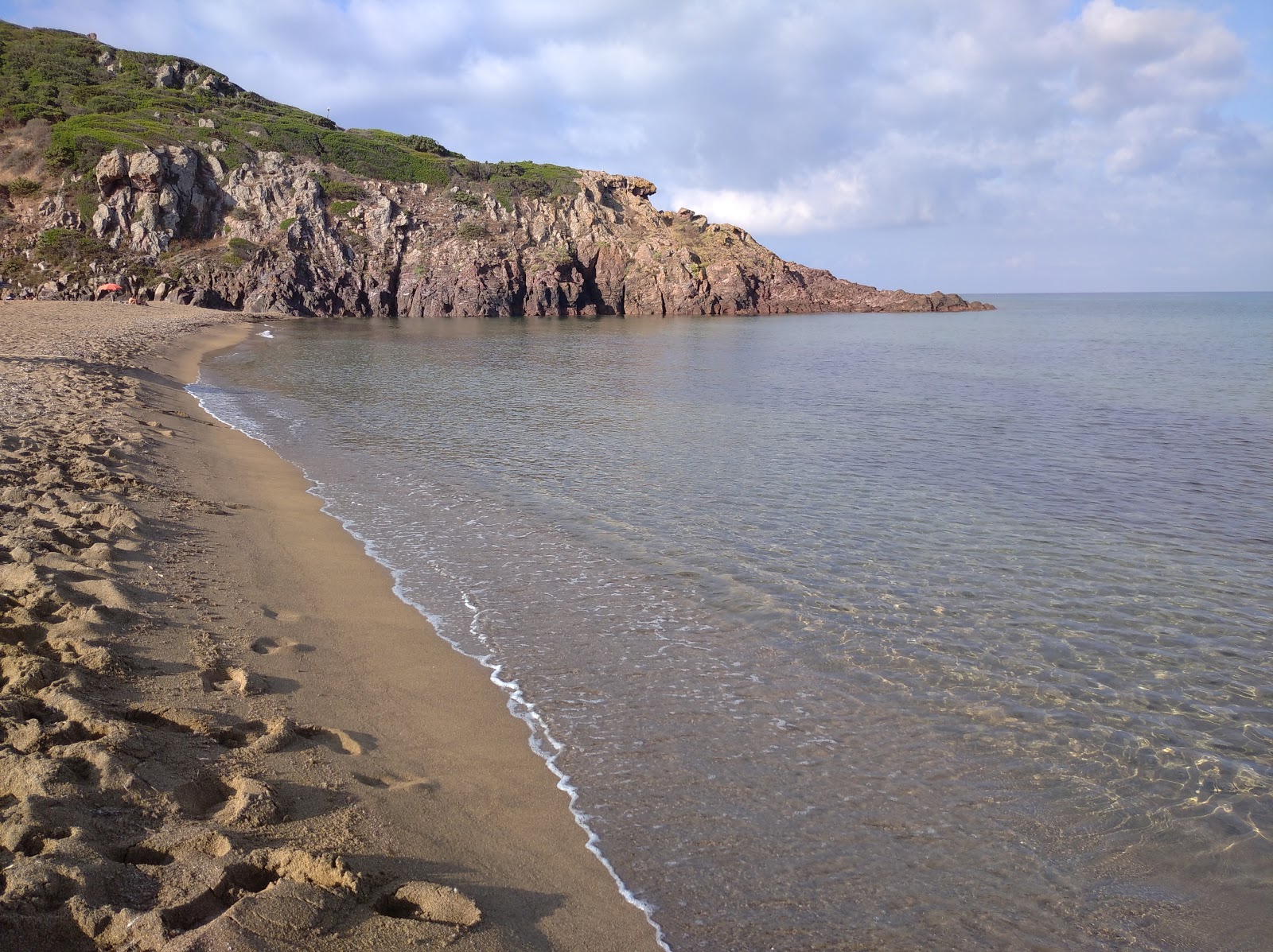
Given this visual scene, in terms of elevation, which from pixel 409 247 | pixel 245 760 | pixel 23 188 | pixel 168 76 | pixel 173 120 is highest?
pixel 168 76

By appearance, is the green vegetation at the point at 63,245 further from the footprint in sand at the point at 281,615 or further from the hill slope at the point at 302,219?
the footprint in sand at the point at 281,615

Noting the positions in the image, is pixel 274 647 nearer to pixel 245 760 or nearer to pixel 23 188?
pixel 245 760

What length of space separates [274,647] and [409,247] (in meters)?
74.2

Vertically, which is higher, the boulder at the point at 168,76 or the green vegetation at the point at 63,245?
the boulder at the point at 168,76

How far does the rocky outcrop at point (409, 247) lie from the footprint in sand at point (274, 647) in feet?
203

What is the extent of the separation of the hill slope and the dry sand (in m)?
59.8

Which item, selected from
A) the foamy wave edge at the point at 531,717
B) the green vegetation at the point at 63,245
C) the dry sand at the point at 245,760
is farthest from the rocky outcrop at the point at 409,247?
the dry sand at the point at 245,760

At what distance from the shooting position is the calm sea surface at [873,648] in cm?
441

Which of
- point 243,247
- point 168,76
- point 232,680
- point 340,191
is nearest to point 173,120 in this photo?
point 340,191

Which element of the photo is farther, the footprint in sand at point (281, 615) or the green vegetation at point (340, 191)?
the green vegetation at point (340, 191)

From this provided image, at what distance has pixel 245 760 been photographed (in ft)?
15.1

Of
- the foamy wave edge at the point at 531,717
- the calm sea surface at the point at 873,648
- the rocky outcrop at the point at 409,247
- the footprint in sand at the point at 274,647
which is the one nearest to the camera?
the foamy wave edge at the point at 531,717

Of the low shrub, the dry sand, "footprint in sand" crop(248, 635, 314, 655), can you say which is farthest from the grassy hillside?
"footprint in sand" crop(248, 635, 314, 655)

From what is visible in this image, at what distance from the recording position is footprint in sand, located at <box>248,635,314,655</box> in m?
6.34
